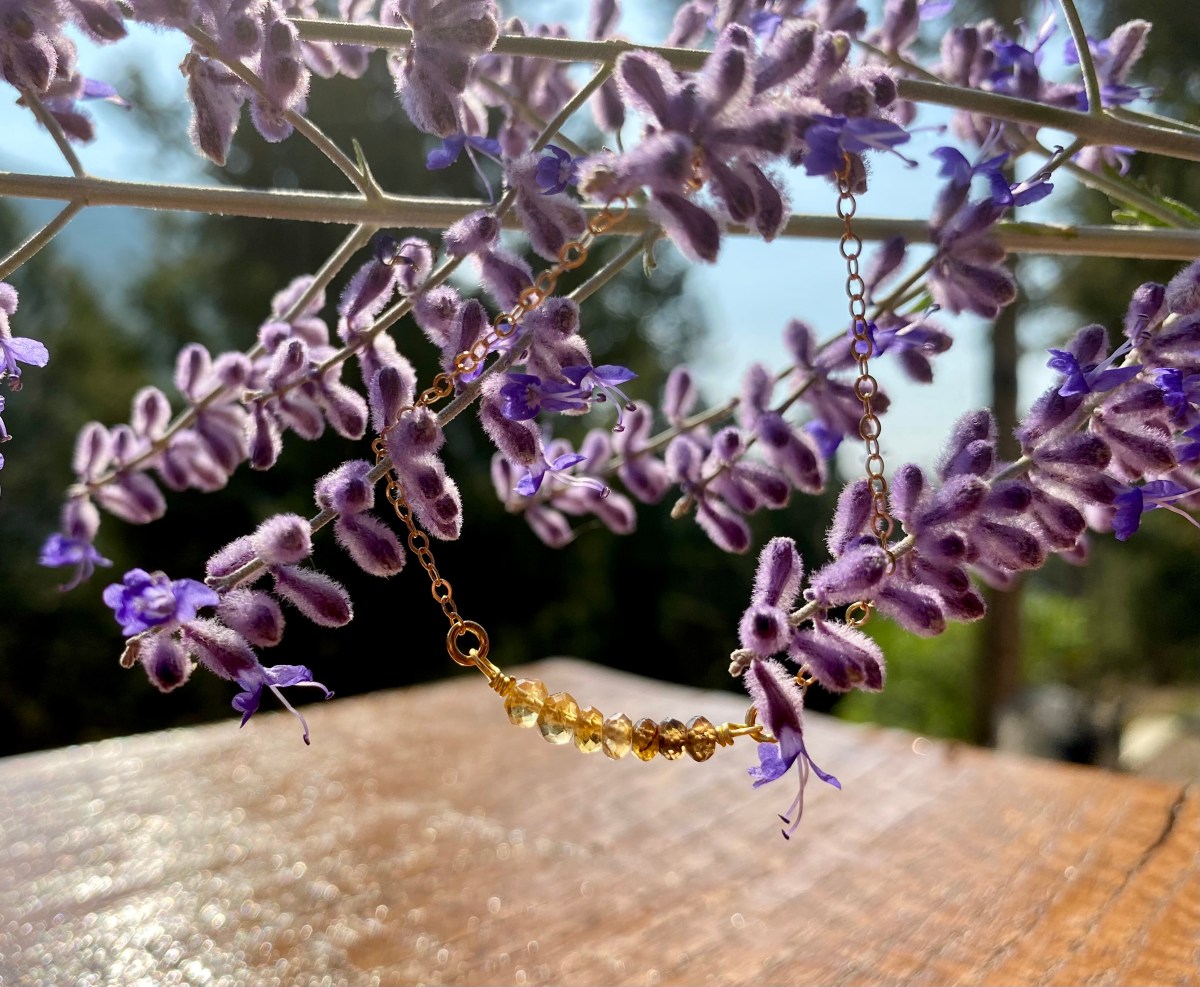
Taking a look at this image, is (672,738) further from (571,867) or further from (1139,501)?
(571,867)

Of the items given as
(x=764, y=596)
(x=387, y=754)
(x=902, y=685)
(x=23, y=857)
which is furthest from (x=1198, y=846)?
(x=902, y=685)

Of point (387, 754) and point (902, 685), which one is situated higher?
point (387, 754)

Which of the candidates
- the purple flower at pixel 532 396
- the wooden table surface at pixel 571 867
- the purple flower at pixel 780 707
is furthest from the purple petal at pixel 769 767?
the wooden table surface at pixel 571 867

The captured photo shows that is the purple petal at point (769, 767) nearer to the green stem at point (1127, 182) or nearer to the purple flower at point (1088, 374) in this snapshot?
the purple flower at point (1088, 374)

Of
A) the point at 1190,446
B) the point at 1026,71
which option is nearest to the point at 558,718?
the point at 1190,446

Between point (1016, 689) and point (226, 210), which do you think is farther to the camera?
point (1016, 689)

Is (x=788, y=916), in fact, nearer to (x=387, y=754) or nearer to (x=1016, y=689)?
(x=387, y=754)

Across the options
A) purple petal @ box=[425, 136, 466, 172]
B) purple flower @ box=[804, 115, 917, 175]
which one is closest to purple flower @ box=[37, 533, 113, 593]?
purple petal @ box=[425, 136, 466, 172]
